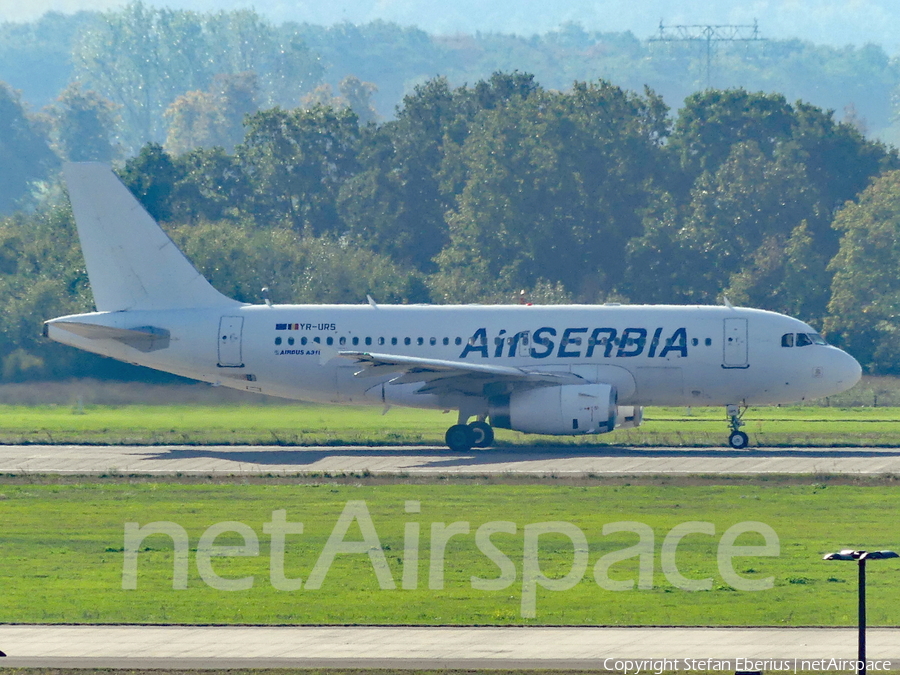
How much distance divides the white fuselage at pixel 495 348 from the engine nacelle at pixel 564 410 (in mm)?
1514

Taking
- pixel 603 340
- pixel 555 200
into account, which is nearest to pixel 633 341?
pixel 603 340

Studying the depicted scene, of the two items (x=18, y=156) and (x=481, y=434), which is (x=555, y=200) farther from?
(x=18, y=156)

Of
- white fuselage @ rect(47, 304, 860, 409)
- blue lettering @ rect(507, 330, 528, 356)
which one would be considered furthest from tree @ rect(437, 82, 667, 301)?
blue lettering @ rect(507, 330, 528, 356)

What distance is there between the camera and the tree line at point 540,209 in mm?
84000

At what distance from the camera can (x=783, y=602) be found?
2353 cm

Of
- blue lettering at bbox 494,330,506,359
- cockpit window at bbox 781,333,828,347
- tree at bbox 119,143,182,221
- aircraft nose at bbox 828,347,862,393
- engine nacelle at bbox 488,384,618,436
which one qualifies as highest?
tree at bbox 119,143,182,221

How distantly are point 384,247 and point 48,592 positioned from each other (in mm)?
83366

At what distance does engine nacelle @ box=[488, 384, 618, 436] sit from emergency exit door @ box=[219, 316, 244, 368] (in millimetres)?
9181

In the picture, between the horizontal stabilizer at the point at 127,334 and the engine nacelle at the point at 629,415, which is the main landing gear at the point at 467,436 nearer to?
the engine nacelle at the point at 629,415

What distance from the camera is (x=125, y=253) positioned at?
161ft

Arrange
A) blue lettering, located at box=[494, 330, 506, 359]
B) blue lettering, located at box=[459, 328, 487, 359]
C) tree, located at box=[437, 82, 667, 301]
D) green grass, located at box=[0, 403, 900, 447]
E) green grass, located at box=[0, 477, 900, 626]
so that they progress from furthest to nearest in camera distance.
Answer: tree, located at box=[437, 82, 667, 301] → green grass, located at box=[0, 403, 900, 447] → blue lettering, located at box=[459, 328, 487, 359] → blue lettering, located at box=[494, 330, 506, 359] → green grass, located at box=[0, 477, 900, 626]

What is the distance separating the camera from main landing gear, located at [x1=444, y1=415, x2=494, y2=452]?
46.5 meters

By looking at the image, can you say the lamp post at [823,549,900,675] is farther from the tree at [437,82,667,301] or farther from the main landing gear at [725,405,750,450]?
the tree at [437,82,667,301]

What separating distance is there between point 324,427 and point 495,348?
8655 millimetres
